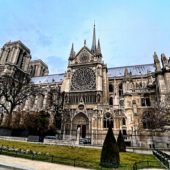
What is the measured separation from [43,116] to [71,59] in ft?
76.9

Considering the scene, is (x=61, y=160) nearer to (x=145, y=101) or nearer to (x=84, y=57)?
(x=145, y=101)

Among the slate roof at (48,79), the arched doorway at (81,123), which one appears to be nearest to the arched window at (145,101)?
the arched doorway at (81,123)

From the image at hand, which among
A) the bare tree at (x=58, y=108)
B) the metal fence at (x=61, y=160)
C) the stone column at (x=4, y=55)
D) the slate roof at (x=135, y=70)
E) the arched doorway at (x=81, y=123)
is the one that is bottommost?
the metal fence at (x=61, y=160)

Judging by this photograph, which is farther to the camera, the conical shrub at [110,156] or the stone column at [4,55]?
the stone column at [4,55]

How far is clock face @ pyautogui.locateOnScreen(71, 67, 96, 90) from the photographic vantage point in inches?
1832

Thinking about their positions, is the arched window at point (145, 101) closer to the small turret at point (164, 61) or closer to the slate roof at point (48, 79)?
the small turret at point (164, 61)

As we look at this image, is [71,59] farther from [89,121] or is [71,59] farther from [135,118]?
[135,118]

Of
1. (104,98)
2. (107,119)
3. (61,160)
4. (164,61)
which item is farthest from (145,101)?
(61,160)

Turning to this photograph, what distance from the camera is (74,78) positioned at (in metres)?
49.4

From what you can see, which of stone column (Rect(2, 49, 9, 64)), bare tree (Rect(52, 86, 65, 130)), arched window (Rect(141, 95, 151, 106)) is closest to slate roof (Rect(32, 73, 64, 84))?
stone column (Rect(2, 49, 9, 64))

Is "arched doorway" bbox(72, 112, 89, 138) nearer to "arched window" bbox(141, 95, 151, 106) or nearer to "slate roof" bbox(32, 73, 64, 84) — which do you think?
"arched window" bbox(141, 95, 151, 106)

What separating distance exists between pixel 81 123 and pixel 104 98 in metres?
8.96

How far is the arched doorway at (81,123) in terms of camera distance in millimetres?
39719

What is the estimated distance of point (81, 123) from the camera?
40562 mm
